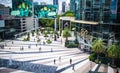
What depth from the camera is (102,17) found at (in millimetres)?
70500

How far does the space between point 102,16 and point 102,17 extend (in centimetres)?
29

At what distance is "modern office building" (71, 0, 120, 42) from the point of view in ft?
215

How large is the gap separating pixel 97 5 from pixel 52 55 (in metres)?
20.5

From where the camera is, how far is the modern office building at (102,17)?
215 feet

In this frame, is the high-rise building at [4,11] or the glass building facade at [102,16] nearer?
the glass building facade at [102,16]

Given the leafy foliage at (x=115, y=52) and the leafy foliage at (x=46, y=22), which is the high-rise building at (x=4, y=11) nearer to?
the leafy foliage at (x=46, y=22)

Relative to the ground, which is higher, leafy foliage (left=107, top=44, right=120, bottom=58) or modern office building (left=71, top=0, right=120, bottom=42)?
modern office building (left=71, top=0, right=120, bottom=42)

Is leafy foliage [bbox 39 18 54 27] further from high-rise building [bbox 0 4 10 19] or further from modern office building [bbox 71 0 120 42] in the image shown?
modern office building [bbox 71 0 120 42]

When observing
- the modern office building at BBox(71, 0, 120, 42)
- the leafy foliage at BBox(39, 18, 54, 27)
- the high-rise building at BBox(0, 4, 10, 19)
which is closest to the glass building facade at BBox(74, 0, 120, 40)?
the modern office building at BBox(71, 0, 120, 42)

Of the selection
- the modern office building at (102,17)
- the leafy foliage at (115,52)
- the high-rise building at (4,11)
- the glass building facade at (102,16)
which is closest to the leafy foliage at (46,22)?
the high-rise building at (4,11)

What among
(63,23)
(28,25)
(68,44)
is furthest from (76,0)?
(28,25)

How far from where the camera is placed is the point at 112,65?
58.4 metres

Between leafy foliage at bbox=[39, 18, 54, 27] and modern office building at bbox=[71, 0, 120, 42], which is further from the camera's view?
leafy foliage at bbox=[39, 18, 54, 27]

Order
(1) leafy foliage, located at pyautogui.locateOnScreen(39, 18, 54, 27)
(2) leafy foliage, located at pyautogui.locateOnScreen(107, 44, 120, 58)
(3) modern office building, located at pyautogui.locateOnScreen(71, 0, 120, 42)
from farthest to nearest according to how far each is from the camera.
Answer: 1. (1) leafy foliage, located at pyautogui.locateOnScreen(39, 18, 54, 27)
2. (3) modern office building, located at pyautogui.locateOnScreen(71, 0, 120, 42)
3. (2) leafy foliage, located at pyautogui.locateOnScreen(107, 44, 120, 58)
